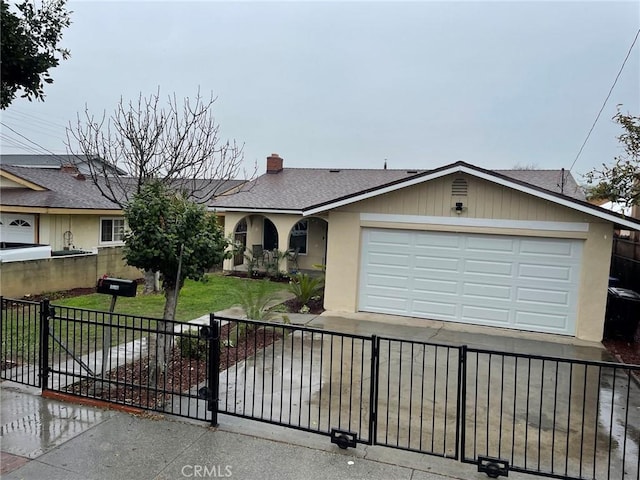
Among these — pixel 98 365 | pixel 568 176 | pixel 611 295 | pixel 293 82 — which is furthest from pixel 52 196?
pixel 568 176

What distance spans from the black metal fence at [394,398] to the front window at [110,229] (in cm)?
1037

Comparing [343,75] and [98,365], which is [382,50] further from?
[98,365]

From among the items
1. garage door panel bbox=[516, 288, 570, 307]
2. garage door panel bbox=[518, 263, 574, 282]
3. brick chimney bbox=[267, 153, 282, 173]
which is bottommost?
garage door panel bbox=[516, 288, 570, 307]

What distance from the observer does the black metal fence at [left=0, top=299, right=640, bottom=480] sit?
4.02m

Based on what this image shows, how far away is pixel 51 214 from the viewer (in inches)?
581

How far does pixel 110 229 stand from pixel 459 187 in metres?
13.5

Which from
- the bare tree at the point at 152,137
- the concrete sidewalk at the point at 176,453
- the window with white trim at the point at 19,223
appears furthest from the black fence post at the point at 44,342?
the window with white trim at the point at 19,223

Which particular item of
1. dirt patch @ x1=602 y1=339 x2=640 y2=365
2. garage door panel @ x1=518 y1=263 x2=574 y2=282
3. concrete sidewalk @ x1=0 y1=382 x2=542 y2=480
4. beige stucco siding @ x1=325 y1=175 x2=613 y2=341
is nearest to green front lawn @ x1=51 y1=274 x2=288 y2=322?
beige stucco siding @ x1=325 y1=175 x2=613 y2=341

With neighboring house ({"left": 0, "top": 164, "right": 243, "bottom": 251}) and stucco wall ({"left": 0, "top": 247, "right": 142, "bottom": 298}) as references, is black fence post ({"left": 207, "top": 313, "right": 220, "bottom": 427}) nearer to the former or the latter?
stucco wall ({"left": 0, "top": 247, "right": 142, "bottom": 298})

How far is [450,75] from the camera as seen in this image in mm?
15758

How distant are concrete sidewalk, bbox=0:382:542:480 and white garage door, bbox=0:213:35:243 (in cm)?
1238

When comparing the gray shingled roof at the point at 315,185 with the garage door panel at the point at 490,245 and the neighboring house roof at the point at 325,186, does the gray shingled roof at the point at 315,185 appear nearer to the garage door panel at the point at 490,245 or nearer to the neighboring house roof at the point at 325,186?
the neighboring house roof at the point at 325,186

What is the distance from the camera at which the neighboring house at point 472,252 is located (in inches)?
360

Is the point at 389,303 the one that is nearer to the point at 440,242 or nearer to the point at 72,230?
the point at 440,242
